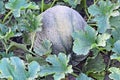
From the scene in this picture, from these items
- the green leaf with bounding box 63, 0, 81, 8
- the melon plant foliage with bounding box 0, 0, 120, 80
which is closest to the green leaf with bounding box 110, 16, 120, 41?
the melon plant foliage with bounding box 0, 0, 120, 80

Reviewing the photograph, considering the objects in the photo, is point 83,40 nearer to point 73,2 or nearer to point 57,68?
point 57,68

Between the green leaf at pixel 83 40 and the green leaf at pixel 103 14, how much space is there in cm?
8

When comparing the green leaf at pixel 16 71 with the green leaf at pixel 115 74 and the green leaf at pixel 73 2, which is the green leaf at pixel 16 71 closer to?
the green leaf at pixel 115 74

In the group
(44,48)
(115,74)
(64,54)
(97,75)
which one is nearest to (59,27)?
(44,48)

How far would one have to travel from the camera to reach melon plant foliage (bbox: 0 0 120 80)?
2102mm

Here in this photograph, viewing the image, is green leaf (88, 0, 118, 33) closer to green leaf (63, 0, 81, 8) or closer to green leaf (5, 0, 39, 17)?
green leaf (63, 0, 81, 8)

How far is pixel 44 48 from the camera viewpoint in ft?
7.63

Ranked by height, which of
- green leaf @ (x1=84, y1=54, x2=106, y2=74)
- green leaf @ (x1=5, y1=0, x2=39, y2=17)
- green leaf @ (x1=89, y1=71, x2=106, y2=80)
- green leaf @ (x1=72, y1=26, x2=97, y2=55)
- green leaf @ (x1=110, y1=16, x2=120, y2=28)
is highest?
green leaf @ (x1=5, y1=0, x2=39, y2=17)

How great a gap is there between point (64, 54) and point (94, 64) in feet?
0.85

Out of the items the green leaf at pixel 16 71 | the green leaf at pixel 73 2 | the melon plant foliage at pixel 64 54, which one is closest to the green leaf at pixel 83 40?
the melon plant foliage at pixel 64 54

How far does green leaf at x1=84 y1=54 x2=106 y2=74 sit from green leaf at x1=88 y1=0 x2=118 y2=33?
0.61 ft

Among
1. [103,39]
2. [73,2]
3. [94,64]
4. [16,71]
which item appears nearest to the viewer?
[16,71]

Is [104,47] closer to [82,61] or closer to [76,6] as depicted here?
[82,61]

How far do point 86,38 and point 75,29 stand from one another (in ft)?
0.53
